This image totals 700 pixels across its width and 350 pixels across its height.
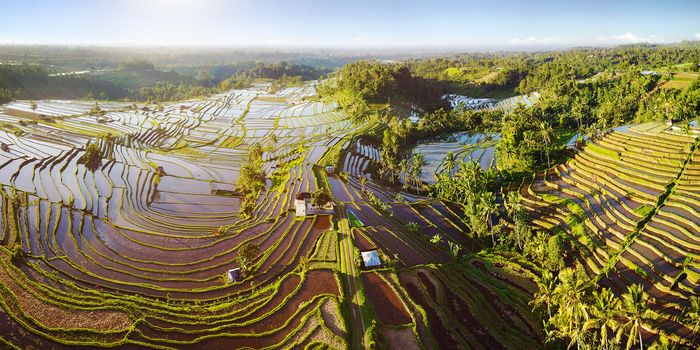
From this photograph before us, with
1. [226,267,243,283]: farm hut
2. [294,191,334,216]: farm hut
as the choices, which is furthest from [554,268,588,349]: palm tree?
[294,191,334,216]: farm hut

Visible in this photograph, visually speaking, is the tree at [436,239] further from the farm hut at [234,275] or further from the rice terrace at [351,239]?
the farm hut at [234,275]

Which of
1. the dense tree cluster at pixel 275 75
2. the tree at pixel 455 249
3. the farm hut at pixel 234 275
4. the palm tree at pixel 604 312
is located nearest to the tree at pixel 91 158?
the farm hut at pixel 234 275

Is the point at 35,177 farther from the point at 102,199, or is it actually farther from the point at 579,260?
the point at 579,260

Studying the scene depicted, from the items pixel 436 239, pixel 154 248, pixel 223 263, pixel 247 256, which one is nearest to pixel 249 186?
pixel 154 248

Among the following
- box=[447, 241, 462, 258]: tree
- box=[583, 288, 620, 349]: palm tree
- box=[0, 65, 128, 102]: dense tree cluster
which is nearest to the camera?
box=[583, 288, 620, 349]: palm tree

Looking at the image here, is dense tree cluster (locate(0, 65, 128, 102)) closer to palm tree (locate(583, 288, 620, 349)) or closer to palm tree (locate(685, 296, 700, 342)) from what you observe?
palm tree (locate(583, 288, 620, 349))

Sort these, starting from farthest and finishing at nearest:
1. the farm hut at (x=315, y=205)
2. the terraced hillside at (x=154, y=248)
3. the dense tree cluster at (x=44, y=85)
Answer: the dense tree cluster at (x=44, y=85), the farm hut at (x=315, y=205), the terraced hillside at (x=154, y=248)

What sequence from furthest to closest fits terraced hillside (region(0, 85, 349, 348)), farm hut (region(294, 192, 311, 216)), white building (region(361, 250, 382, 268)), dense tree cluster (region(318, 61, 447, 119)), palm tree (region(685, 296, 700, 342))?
1. dense tree cluster (region(318, 61, 447, 119))
2. farm hut (region(294, 192, 311, 216))
3. white building (region(361, 250, 382, 268))
4. terraced hillside (region(0, 85, 349, 348))
5. palm tree (region(685, 296, 700, 342))
